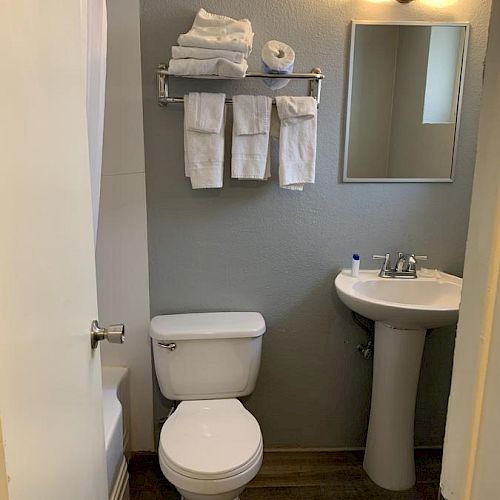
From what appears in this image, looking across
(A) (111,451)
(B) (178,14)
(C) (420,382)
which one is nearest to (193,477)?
(A) (111,451)

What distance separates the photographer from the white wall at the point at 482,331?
52cm

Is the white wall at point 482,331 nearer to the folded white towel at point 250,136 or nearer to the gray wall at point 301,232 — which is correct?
the folded white towel at point 250,136

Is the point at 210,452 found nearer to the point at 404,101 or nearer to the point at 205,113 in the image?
the point at 205,113

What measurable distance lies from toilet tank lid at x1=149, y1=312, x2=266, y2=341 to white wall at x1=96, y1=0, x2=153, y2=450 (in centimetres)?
17

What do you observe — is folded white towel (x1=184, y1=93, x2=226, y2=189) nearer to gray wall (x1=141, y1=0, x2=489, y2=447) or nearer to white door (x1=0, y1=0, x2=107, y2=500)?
gray wall (x1=141, y1=0, x2=489, y2=447)

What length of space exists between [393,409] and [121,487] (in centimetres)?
115

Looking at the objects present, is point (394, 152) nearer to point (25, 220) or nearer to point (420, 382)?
point (420, 382)

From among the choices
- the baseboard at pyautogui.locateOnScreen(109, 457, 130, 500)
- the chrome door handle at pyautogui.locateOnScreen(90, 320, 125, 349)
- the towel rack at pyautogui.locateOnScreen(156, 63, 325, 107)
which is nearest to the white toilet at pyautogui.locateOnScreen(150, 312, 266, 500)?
the baseboard at pyautogui.locateOnScreen(109, 457, 130, 500)

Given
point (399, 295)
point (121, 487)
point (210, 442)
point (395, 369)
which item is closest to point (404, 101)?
point (399, 295)

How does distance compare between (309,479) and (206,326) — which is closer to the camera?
(206,326)

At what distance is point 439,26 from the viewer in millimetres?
1880

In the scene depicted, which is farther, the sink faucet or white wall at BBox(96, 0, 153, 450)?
the sink faucet

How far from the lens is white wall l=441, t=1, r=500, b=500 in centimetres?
52

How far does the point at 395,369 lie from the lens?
6.27ft
